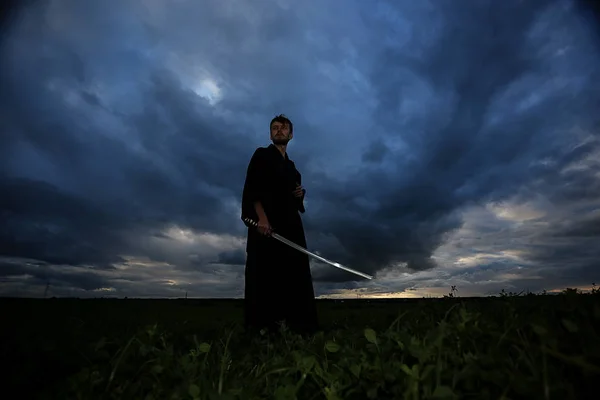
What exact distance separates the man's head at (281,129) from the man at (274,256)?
0.25 meters

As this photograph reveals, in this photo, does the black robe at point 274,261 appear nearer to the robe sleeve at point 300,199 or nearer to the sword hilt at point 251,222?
the sword hilt at point 251,222

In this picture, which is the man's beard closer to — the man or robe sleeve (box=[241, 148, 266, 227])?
the man

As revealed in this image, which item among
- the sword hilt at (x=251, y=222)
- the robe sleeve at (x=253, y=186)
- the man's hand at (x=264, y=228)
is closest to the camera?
the man's hand at (x=264, y=228)

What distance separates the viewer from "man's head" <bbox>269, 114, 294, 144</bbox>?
269 inches

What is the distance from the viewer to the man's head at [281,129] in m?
6.84

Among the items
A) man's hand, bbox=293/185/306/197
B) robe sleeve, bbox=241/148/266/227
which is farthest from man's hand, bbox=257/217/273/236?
man's hand, bbox=293/185/306/197

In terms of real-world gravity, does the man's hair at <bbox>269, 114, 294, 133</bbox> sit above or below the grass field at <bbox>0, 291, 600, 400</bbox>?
above

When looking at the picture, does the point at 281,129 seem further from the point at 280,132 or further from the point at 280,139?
the point at 280,139

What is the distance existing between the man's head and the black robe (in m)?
0.29

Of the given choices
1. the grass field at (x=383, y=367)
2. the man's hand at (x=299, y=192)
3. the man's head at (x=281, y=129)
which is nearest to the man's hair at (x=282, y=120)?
the man's head at (x=281, y=129)

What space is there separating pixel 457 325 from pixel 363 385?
2.19 feet

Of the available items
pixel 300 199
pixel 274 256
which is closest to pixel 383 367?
pixel 274 256

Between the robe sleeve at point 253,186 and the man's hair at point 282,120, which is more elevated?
the man's hair at point 282,120

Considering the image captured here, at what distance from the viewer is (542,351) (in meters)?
2.10
